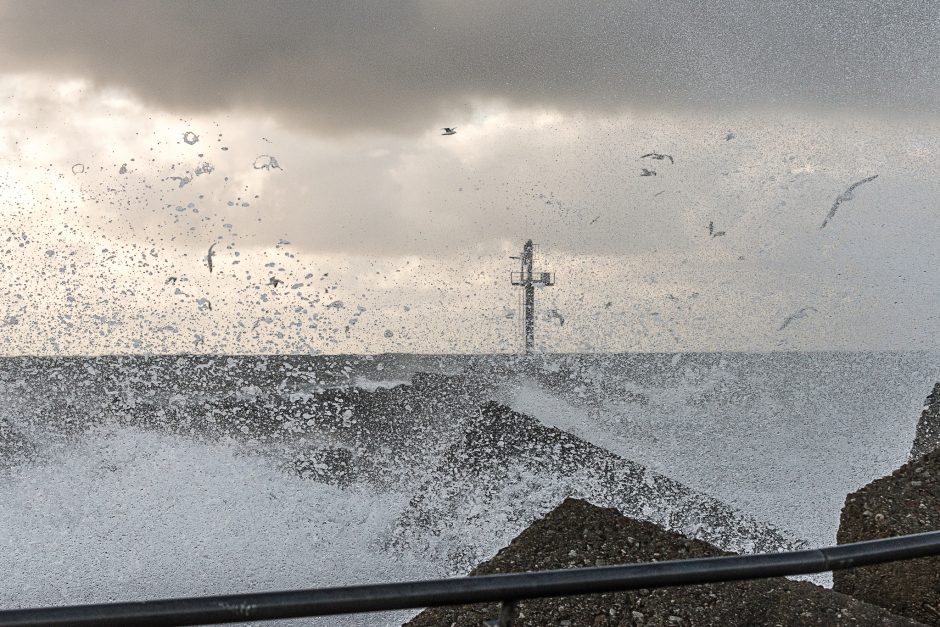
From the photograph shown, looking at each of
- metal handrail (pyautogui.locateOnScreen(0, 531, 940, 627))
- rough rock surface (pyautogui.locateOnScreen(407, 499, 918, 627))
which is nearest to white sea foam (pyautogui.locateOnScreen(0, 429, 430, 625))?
rough rock surface (pyautogui.locateOnScreen(407, 499, 918, 627))

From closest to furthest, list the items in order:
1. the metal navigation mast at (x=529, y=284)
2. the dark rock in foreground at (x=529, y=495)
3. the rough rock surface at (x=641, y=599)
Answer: the rough rock surface at (x=641, y=599) → the dark rock in foreground at (x=529, y=495) → the metal navigation mast at (x=529, y=284)

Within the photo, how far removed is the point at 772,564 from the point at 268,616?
0.98 metres

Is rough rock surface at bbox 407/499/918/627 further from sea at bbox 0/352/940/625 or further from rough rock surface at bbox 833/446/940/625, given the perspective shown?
sea at bbox 0/352/940/625

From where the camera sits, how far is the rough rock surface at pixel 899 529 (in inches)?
191

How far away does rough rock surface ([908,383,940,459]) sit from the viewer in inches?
419

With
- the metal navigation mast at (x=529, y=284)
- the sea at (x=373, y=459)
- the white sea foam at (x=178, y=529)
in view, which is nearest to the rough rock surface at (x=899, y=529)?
the sea at (x=373, y=459)

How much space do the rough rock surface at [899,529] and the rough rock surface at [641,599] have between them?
1.98 feet

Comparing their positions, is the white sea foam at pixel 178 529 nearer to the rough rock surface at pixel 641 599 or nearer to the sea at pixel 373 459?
the sea at pixel 373 459

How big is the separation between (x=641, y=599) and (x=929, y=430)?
25.9 ft

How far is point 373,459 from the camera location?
43.2ft

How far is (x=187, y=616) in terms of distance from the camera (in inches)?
59.9

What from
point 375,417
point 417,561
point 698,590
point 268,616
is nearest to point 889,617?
point 698,590

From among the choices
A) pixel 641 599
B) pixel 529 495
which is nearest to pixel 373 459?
pixel 529 495

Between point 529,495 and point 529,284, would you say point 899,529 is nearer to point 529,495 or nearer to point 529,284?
point 529,495
